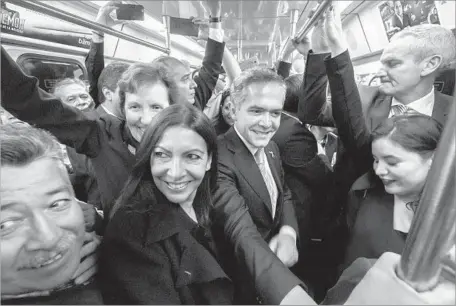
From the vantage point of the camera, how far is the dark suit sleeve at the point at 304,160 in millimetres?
2057

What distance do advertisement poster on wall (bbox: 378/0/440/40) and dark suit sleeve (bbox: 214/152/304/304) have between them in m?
2.90

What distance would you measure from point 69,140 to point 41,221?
2.02 ft

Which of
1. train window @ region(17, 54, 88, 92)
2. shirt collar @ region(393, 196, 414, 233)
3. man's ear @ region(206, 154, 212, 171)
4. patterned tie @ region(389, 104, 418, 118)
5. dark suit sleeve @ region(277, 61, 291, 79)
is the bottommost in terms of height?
shirt collar @ region(393, 196, 414, 233)

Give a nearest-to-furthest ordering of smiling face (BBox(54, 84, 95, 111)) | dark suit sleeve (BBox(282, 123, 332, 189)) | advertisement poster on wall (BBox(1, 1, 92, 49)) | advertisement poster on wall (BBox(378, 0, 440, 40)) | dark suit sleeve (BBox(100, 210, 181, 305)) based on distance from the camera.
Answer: dark suit sleeve (BBox(100, 210, 181, 305)) < dark suit sleeve (BBox(282, 123, 332, 189)) < advertisement poster on wall (BBox(1, 1, 92, 49)) < smiling face (BBox(54, 84, 95, 111)) < advertisement poster on wall (BBox(378, 0, 440, 40))

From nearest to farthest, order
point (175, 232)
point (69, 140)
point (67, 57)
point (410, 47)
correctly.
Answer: point (175, 232) < point (69, 140) < point (410, 47) < point (67, 57)

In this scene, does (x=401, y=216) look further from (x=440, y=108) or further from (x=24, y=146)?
(x=24, y=146)

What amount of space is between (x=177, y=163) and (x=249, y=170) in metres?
0.50

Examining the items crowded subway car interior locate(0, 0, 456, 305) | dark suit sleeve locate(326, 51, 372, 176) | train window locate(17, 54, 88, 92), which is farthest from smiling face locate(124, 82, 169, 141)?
train window locate(17, 54, 88, 92)

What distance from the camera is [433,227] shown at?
342mm

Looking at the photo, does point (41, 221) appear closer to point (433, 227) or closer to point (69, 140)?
point (69, 140)

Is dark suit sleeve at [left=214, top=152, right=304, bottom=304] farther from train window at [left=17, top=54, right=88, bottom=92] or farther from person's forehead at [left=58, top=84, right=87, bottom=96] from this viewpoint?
train window at [left=17, top=54, right=88, bottom=92]

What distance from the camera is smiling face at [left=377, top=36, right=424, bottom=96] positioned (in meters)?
1.62

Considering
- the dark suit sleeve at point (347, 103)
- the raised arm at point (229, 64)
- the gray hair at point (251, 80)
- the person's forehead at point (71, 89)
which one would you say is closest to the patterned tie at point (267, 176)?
the gray hair at point (251, 80)

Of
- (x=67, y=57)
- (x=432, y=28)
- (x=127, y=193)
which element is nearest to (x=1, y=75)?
(x=127, y=193)
